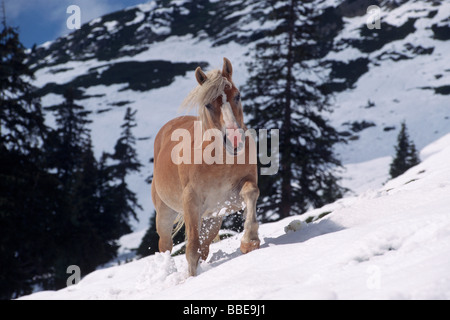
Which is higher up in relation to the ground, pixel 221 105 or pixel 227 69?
pixel 227 69

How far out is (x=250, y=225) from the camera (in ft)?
17.0

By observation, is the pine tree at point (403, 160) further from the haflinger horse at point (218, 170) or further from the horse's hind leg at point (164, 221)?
the haflinger horse at point (218, 170)

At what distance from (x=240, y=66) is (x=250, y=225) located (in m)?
78.7

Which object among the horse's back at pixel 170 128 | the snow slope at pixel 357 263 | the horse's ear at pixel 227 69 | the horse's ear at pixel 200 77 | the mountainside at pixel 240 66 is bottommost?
the snow slope at pixel 357 263

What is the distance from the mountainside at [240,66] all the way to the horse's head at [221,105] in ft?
83.9

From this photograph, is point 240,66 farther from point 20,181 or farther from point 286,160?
point 20,181

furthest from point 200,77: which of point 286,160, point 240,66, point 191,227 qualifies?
point 240,66

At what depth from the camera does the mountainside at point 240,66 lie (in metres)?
55.8

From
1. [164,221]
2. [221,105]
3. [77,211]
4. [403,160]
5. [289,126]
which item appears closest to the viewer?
[221,105]

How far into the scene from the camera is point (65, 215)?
19.5 metres

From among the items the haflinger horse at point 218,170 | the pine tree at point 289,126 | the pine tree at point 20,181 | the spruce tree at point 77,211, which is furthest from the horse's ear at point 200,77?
the spruce tree at point 77,211

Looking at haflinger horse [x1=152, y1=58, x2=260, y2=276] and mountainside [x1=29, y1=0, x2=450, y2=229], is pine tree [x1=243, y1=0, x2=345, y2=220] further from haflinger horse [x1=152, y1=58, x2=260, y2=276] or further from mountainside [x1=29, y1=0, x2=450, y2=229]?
haflinger horse [x1=152, y1=58, x2=260, y2=276]

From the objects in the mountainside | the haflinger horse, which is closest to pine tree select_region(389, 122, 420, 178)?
the mountainside

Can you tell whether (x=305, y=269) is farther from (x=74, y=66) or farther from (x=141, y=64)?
(x=74, y=66)
